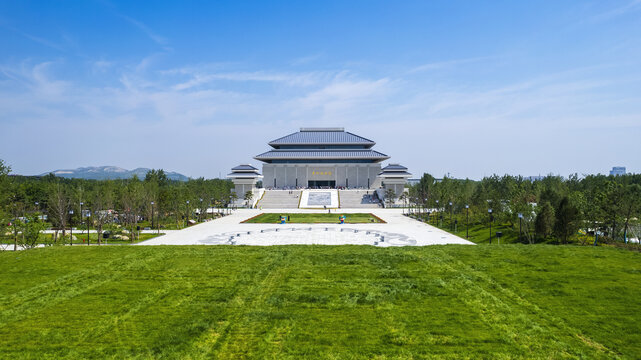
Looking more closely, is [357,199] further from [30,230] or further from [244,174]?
[30,230]

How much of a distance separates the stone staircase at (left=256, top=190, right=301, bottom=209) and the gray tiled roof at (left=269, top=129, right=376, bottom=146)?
1511 centimetres

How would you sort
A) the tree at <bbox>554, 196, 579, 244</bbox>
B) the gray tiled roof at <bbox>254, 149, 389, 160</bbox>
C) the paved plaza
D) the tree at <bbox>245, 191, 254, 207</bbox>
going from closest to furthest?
1. the tree at <bbox>554, 196, 579, 244</bbox>
2. the paved plaza
3. the tree at <bbox>245, 191, 254, 207</bbox>
4. the gray tiled roof at <bbox>254, 149, 389, 160</bbox>

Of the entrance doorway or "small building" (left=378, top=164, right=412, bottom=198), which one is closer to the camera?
"small building" (left=378, top=164, right=412, bottom=198)

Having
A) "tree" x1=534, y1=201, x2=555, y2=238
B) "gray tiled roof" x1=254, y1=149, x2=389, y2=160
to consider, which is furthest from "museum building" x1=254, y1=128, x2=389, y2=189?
"tree" x1=534, y1=201, x2=555, y2=238

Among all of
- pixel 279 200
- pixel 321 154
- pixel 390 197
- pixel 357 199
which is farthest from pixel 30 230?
pixel 321 154

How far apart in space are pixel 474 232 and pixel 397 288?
685 inches

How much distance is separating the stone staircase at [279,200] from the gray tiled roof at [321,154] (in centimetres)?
1000

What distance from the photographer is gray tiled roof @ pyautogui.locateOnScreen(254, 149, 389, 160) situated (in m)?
61.1

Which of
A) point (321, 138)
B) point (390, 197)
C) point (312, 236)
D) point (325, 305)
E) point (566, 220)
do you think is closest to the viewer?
point (325, 305)

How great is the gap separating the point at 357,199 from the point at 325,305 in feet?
138

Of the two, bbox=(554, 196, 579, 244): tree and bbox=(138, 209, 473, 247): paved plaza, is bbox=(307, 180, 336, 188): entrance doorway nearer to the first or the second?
bbox=(138, 209, 473, 247): paved plaza

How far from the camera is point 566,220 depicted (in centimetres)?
1802

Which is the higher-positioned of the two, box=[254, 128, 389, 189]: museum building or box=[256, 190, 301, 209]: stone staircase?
box=[254, 128, 389, 189]: museum building

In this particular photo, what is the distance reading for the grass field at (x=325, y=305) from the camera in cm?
609
